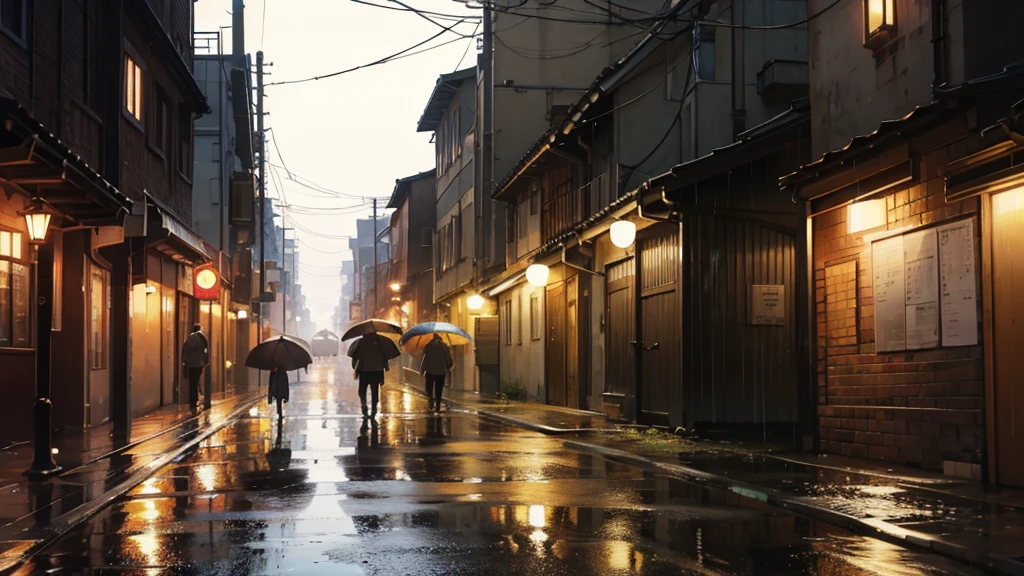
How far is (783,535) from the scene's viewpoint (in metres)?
8.56

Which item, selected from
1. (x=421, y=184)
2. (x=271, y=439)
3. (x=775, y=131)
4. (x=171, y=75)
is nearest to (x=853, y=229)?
(x=775, y=131)

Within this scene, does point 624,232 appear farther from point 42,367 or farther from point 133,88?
point 133,88

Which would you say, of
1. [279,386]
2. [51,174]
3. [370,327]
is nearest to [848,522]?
[51,174]

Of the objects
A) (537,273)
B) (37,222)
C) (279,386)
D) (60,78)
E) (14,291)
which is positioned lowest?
(279,386)

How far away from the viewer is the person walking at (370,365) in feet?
80.1

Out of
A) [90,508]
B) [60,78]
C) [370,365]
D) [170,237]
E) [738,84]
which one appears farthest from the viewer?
[370,365]

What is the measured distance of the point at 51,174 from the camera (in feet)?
41.5

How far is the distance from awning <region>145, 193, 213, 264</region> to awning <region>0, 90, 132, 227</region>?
4.39m

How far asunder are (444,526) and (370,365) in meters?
15.9

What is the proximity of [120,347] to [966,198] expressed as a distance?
587 inches

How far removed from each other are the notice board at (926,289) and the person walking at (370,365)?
1346 centimetres

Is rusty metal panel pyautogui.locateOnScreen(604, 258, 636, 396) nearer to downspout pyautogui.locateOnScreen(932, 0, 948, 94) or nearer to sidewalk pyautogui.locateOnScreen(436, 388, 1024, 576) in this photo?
sidewalk pyautogui.locateOnScreen(436, 388, 1024, 576)

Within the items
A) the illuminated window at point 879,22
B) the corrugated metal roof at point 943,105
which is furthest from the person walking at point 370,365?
the illuminated window at point 879,22

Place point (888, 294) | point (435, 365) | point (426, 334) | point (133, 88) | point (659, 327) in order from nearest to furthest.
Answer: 1. point (888, 294)
2. point (659, 327)
3. point (133, 88)
4. point (435, 365)
5. point (426, 334)
